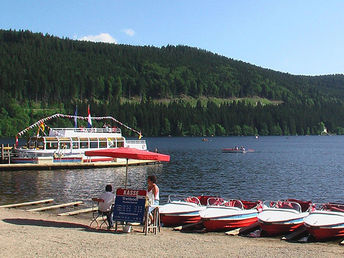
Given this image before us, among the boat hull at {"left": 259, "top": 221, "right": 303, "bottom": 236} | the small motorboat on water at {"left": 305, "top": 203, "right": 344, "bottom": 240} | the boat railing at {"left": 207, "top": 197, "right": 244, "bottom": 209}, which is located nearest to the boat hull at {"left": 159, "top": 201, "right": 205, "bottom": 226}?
the boat railing at {"left": 207, "top": 197, "right": 244, "bottom": 209}

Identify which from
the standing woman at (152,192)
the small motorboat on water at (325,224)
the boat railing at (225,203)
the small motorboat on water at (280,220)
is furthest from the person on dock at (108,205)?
the small motorboat on water at (325,224)

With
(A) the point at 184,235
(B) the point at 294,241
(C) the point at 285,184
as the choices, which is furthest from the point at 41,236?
(C) the point at 285,184

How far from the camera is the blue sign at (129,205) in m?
18.0

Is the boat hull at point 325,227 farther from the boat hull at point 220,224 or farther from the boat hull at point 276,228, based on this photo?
the boat hull at point 220,224

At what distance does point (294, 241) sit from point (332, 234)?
169 cm

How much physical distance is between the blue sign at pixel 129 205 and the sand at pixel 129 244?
0.73 meters

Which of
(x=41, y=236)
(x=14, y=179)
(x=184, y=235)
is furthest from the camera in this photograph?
(x=14, y=179)

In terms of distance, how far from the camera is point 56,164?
2405 inches

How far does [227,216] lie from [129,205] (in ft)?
17.5

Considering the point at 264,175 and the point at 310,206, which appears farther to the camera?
the point at 264,175

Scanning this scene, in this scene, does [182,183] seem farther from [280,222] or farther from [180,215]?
[280,222]

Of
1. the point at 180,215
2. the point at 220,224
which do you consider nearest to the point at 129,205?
the point at 180,215

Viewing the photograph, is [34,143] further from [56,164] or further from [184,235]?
[184,235]

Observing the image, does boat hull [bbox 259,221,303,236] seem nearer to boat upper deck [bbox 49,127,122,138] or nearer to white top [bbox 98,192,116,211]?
A: white top [bbox 98,192,116,211]
